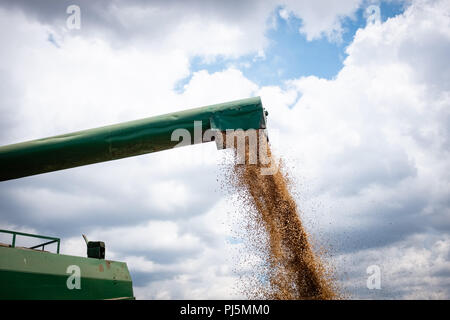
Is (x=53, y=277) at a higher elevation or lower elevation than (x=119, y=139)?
lower

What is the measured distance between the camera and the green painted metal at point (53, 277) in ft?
14.7

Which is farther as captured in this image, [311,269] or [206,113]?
[311,269]

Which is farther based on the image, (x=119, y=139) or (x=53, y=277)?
(x=53, y=277)

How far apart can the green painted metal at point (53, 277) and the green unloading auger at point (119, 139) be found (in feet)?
3.48

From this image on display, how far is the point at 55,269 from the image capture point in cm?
501

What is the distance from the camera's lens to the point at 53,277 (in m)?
4.94

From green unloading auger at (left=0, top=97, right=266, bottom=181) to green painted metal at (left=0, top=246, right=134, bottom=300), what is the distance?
106cm

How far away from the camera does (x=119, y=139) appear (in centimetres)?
454

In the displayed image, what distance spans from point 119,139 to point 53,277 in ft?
6.66

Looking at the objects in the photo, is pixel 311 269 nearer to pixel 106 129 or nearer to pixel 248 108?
pixel 248 108
